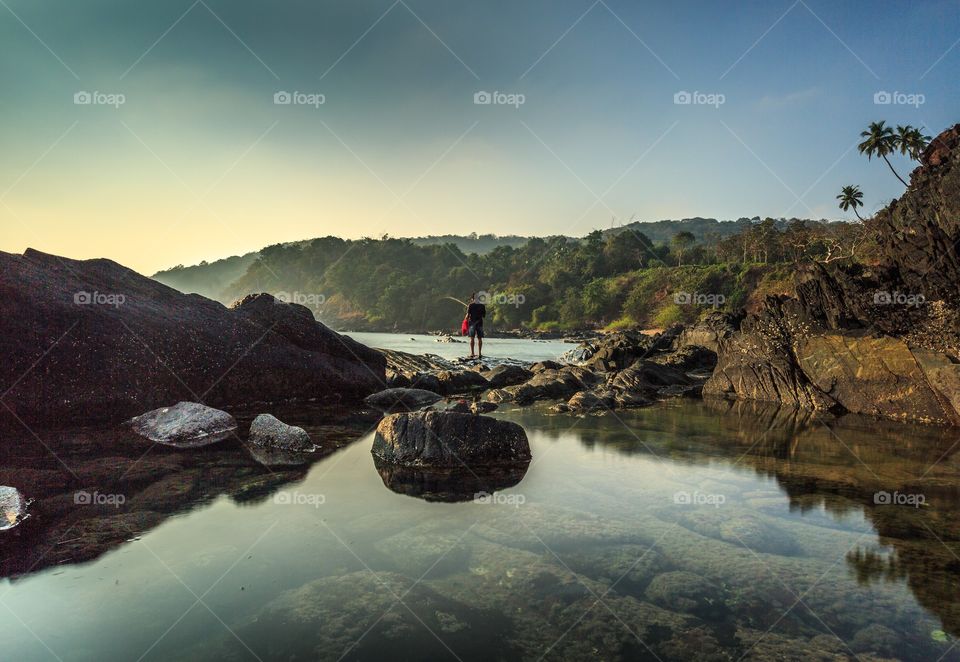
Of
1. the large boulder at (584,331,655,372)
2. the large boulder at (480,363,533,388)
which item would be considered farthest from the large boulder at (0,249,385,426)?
the large boulder at (584,331,655,372)

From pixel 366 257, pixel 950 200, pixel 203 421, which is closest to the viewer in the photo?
pixel 203 421

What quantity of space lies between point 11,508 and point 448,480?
4489 millimetres

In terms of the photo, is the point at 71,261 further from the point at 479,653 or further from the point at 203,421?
the point at 479,653

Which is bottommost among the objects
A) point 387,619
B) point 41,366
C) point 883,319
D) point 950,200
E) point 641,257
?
point 387,619

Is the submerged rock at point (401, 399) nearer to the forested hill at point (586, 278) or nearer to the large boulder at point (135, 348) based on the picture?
the large boulder at point (135, 348)

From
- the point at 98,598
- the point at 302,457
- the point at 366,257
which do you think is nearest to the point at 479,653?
the point at 98,598

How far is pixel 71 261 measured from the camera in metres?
12.6

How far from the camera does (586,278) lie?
12219cm

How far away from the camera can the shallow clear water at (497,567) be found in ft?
12.2

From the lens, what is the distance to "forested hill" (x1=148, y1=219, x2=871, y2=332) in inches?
3588

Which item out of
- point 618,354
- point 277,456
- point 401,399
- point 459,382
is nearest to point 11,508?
point 277,456

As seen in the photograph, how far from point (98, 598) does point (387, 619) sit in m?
2.08

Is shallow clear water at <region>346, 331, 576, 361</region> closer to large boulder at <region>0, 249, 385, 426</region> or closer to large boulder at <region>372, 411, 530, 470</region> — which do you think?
large boulder at <region>0, 249, 385, 426</region>

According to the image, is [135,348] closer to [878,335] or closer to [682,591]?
[682,591]
